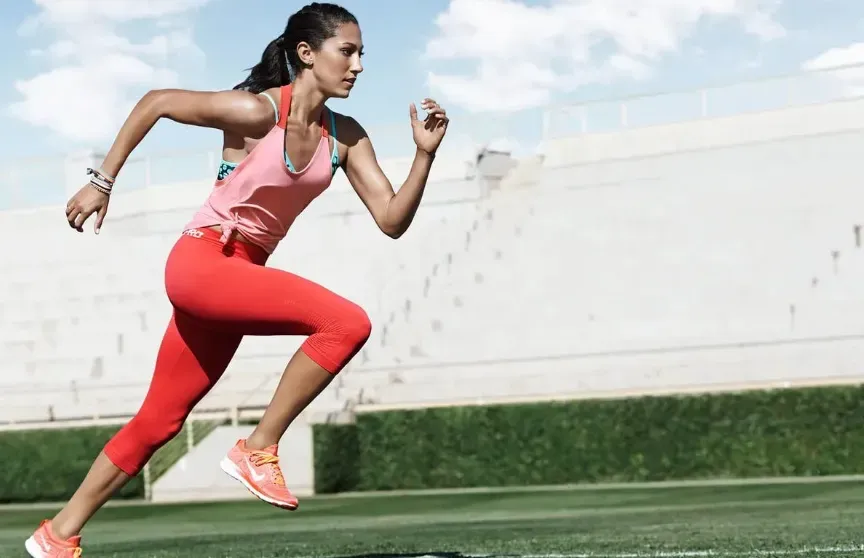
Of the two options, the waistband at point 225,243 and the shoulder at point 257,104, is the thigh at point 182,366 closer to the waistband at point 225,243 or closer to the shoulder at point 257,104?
the waistband at point 225,243

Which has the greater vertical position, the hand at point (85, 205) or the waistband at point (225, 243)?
the hand at point (85, 205)

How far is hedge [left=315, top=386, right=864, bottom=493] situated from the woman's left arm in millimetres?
13944

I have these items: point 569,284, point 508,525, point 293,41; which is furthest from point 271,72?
point 569,284

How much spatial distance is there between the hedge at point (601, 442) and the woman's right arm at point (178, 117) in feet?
47.6

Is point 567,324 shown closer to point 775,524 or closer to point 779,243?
point 779,243

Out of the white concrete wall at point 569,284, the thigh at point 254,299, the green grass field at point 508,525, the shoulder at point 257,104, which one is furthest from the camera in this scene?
the white concrete wall at point 569,284

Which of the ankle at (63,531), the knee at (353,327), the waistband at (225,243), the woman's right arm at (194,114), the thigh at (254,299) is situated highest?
the woman's right arm at (194,114)

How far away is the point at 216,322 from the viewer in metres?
5.74

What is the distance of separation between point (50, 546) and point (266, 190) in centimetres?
165

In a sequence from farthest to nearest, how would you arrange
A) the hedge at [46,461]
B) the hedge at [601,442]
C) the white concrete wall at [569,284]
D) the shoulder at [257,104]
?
1. the white concrete wall at [569,284]
2. the hedge at [46,461]
3. the hedge at [601,442]
4. the shoulder at [257,104]

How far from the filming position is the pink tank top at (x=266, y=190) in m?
5.77

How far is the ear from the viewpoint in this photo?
231 inches

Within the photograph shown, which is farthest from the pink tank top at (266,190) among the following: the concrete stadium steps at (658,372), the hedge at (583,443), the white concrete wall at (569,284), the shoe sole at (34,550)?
the concrete stadium steps at (658,372)

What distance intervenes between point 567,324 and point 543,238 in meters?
2.18
